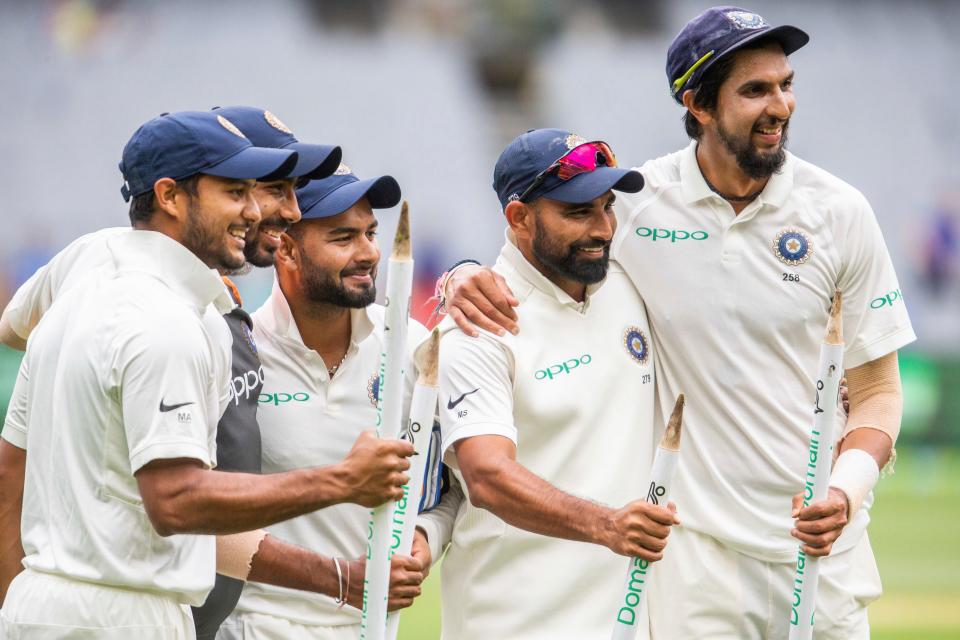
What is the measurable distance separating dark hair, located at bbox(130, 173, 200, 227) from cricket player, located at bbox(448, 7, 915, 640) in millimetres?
922

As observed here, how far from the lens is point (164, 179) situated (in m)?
3.42

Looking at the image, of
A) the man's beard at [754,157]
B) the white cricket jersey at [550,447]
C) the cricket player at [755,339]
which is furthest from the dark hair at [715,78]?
the white cricket jersey at [550,447]

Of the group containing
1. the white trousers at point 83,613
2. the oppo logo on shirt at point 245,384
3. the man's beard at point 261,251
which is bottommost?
the white trousers at point 83,613

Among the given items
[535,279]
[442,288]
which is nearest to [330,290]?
[442,288]

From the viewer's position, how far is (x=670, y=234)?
4.23m

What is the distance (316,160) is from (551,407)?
1013 mm

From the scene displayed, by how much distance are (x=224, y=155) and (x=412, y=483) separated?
→ 3.11 ft

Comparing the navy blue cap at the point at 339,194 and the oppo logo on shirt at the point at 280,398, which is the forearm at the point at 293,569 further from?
the navy blue cap at the point at 339,194

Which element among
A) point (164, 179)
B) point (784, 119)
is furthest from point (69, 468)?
point (784, 119)

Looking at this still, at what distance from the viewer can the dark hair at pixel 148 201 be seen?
3.44m

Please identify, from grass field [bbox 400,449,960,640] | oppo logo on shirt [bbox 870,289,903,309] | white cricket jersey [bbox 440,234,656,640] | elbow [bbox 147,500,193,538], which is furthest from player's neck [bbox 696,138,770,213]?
grass field [bbox 400,449,960,640]

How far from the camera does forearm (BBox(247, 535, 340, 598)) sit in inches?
150

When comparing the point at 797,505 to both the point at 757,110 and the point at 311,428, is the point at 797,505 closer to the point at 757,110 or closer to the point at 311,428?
the point at 757,110

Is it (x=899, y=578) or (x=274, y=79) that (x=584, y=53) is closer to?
(x=274, y=79)
